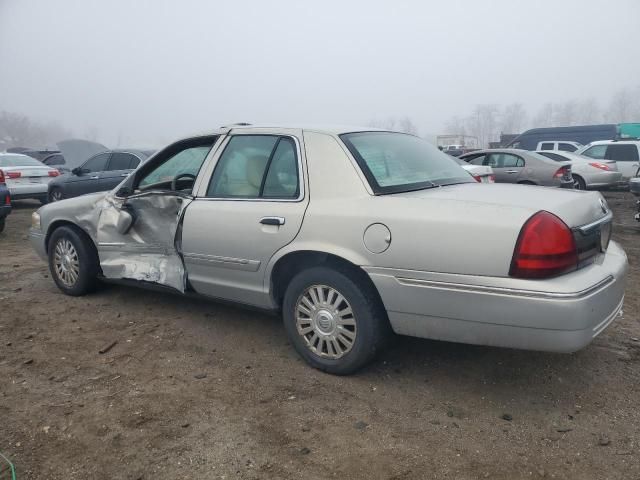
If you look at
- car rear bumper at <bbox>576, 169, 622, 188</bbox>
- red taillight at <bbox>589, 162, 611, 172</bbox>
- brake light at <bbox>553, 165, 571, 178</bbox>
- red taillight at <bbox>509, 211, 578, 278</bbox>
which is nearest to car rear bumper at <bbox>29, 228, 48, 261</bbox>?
red taillight at <bbox>509, 211, 578, 278</bbox>

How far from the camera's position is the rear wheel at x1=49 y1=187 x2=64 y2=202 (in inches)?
434

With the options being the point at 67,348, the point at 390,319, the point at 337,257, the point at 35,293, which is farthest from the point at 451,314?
the point at 35,293

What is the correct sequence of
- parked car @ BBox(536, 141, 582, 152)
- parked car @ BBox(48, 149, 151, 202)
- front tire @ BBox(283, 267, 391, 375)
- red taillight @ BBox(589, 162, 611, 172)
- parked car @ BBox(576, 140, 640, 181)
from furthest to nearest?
1. parked car @ BBox(536, 141, 582, 152)
2. parked car @ BBox(576, 140, 640, 181)
3. red taillight @ BBox(589, 162, 611, 172)
4. parked car @ BBox(48, 149, 151, 202)
5. front tire @ BBox(283, 267, 391, 375)

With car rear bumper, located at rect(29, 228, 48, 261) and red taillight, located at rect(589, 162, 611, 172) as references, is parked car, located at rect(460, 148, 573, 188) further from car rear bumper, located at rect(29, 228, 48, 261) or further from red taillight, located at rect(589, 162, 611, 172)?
car rear bumper, located at rect(29, 228, 48, 261)

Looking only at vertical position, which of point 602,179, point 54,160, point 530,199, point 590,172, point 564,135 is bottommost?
point 602,179

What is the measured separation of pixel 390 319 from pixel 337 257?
469 mm

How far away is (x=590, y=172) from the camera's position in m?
13.4

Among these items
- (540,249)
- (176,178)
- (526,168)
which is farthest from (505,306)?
(526,168)

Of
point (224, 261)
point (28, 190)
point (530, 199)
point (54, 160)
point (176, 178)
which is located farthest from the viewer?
point (54, 160)

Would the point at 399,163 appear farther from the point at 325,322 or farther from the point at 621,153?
the point at 621,153

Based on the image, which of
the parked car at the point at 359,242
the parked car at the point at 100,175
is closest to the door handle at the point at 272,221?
the parked car at the point at 359,242

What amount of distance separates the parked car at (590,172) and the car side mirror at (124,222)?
1192 cm

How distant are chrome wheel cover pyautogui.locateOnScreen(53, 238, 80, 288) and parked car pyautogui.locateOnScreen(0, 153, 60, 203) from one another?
7.76m

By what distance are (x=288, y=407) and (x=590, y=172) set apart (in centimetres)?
1308
